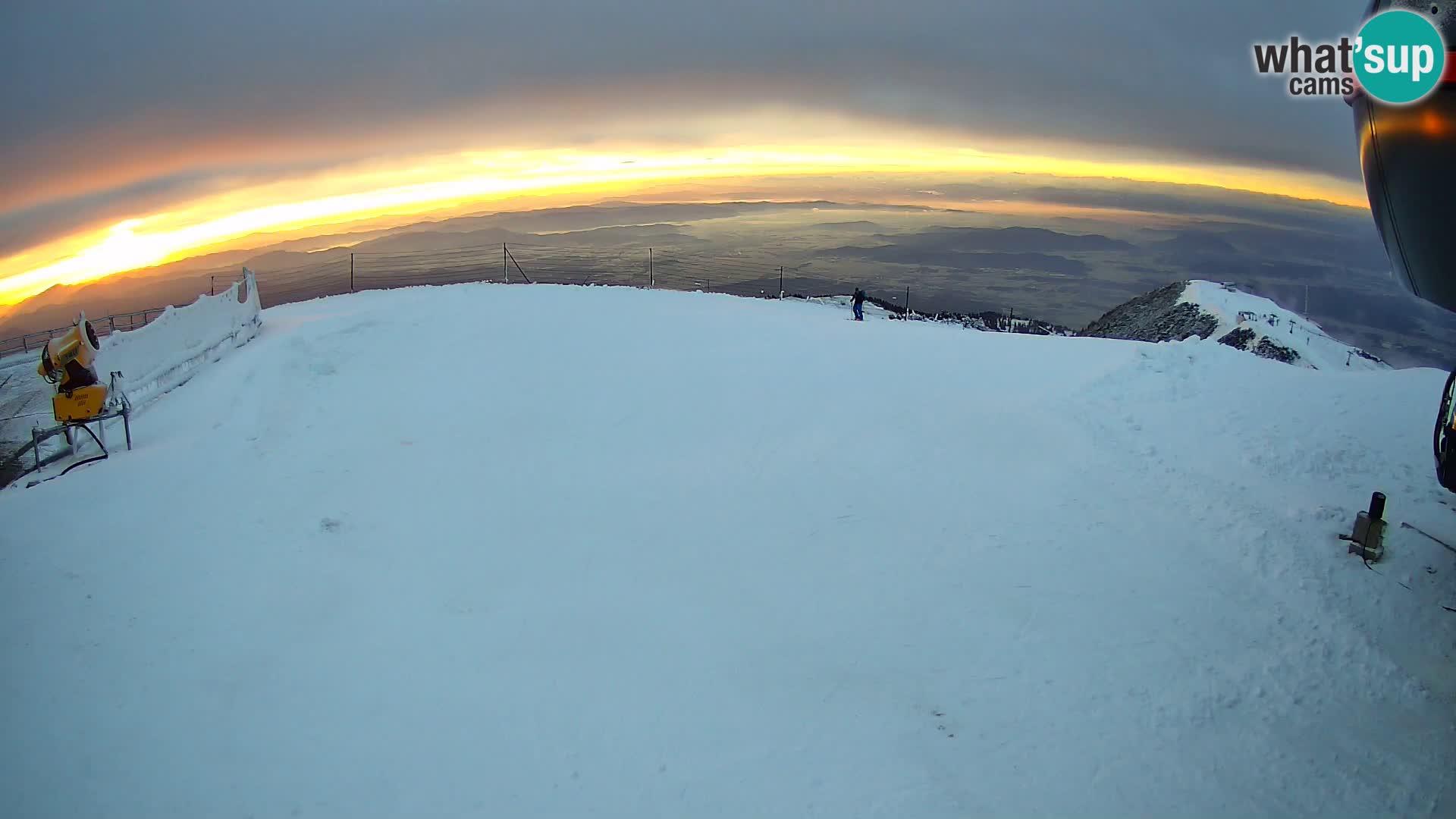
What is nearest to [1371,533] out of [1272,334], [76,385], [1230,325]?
[76,385]

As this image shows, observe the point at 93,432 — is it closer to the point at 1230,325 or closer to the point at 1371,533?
the point at 1371,533

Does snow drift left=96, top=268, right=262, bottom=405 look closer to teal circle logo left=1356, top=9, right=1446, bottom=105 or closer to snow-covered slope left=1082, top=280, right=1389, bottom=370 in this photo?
teal circle logo left=1356, top=9, right=1446, bottom=105

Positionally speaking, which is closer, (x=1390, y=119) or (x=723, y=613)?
(x=1390, y=119)

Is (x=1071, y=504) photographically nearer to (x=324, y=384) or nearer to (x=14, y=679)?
(x=14, y=679)

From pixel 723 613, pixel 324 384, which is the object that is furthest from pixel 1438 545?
pixel 324 384

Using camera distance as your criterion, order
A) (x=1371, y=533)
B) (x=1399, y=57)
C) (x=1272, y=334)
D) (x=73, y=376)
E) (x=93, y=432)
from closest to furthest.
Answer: (x=1399, y=57), (x=1371, y=533), (x=73, y=376), (x=93, y=432), (x=1272, y=334)

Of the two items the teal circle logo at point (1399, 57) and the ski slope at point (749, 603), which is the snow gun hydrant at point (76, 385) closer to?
the ski slope at point (749, 603)
